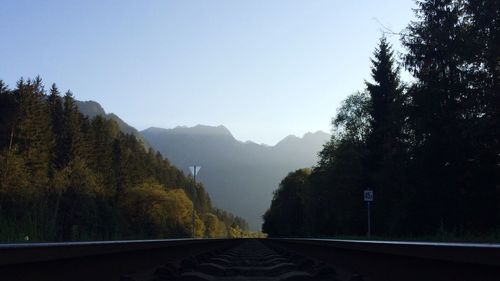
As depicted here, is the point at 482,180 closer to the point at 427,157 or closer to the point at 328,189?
the point at 427,157

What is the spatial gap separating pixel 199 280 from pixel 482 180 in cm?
2664

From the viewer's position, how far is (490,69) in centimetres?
2712

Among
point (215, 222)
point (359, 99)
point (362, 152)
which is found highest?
point (359, 99)

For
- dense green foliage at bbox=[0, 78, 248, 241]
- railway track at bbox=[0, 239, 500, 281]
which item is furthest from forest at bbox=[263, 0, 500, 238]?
dense green foliage at bbox=[0, 78, 248, 241]

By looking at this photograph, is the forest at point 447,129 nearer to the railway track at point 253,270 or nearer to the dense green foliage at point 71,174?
the railway track at point 253,270

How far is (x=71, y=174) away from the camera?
231ft

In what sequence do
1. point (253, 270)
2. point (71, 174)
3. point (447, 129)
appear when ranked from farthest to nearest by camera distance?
point (71, 174)
point (447, 129)
point (253, 270)

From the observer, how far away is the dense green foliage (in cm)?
5988

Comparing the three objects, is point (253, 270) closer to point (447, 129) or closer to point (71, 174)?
point (447, 129)

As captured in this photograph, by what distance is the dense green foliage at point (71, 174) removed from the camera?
59875mm

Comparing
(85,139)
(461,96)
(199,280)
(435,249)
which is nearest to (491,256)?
(435,249)

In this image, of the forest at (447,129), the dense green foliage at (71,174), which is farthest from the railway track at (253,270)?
the dense green foliage at (71,174)

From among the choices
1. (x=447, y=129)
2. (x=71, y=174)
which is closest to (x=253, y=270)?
(x=447, y=129)

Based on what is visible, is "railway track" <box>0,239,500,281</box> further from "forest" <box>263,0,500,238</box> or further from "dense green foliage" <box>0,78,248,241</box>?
"dense green foliage" <box>0,78,248,241</box>
